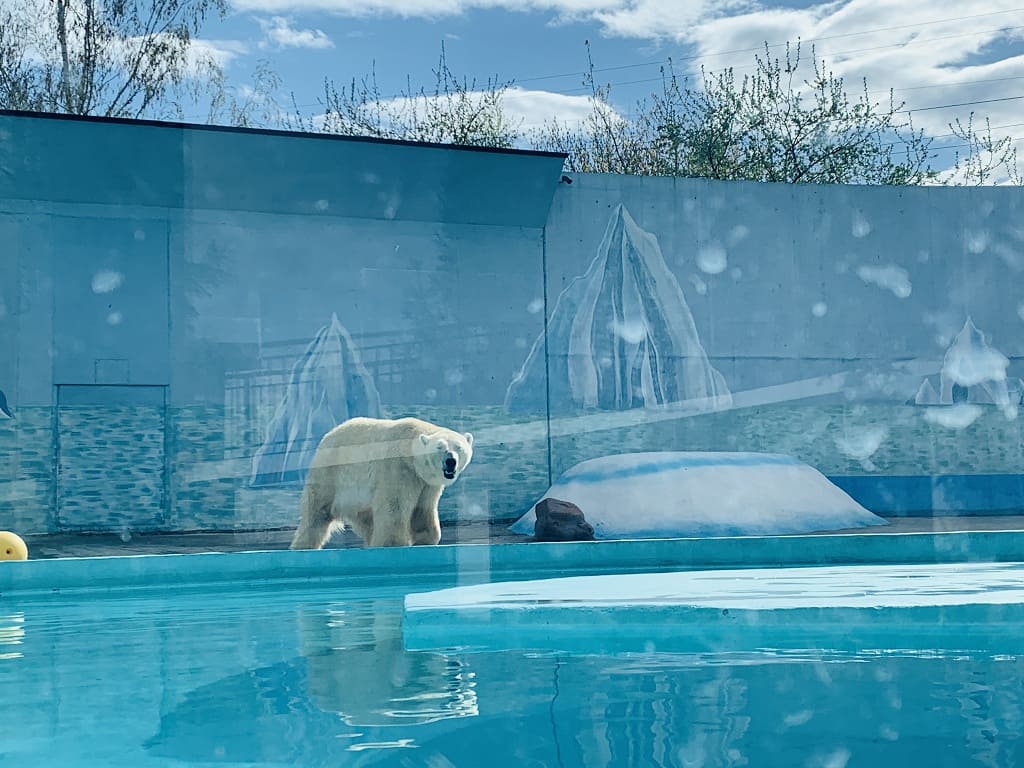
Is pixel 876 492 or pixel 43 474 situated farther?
pixel 876 492

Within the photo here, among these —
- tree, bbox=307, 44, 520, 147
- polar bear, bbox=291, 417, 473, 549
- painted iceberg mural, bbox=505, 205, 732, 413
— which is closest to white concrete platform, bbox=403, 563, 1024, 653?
polar bear, bbox=291, 417, 473, 549

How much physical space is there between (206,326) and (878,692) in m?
8.34

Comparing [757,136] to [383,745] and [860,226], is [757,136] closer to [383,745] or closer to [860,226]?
[860,226]

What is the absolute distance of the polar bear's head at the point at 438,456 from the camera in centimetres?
715

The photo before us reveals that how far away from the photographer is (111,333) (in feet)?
32.3

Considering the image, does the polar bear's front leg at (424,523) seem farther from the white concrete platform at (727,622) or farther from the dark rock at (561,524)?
the white concrete platform at (727,622)

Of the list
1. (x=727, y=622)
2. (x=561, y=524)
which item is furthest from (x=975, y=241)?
(x=727, y=622)

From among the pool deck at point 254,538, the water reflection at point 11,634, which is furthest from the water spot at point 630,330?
the water reflection at point 11,634

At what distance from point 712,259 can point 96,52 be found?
343 inches

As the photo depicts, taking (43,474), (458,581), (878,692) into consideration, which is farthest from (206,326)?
(878,692)

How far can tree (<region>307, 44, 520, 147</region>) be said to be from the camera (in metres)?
15.5

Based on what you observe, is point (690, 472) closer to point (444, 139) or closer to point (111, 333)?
point (111, 333)

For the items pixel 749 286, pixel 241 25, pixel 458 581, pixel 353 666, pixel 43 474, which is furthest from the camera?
pixel 241 25

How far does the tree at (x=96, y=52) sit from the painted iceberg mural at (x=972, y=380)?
10.1 metres
